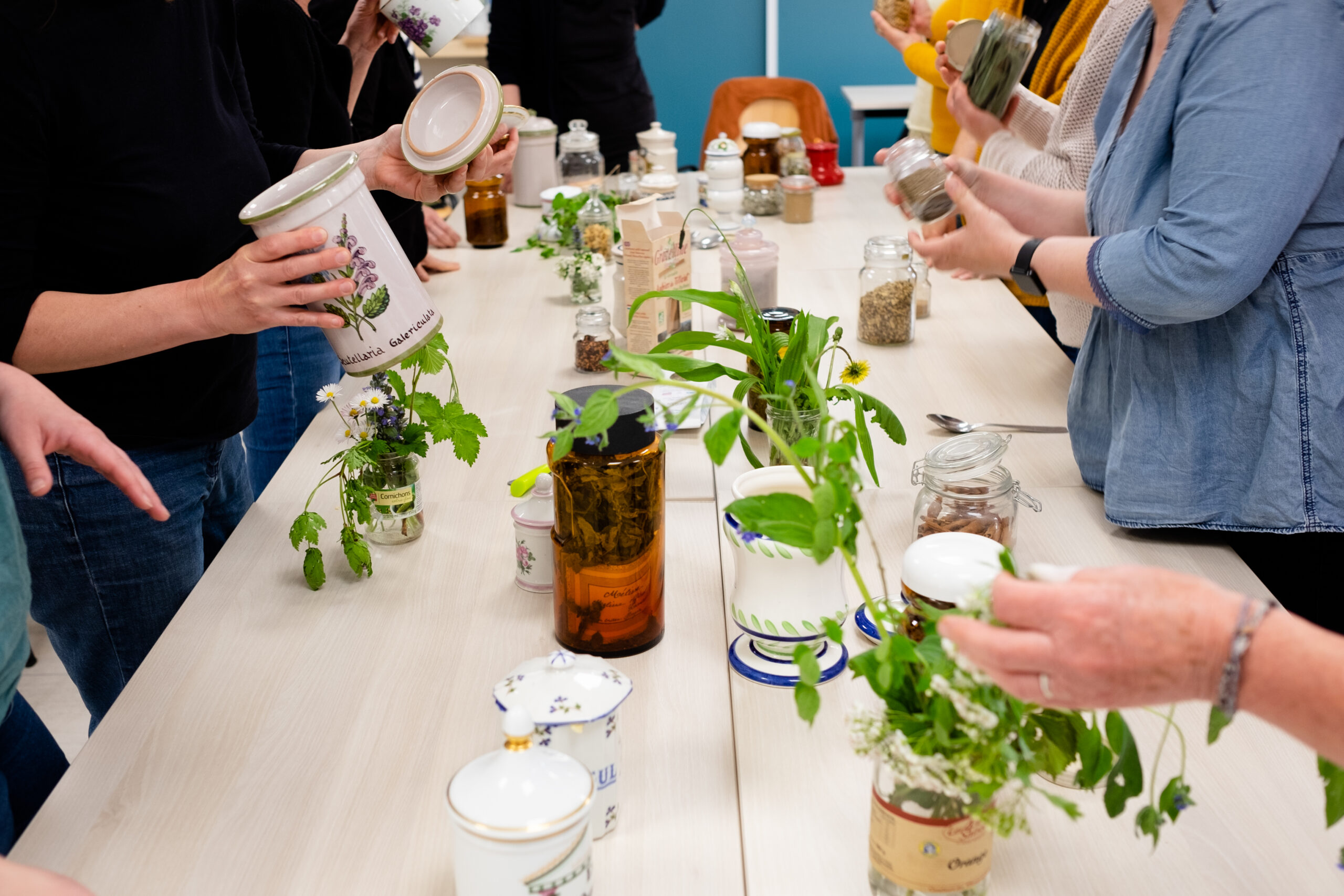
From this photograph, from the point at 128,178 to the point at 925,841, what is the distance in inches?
43.7

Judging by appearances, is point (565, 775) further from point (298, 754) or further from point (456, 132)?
point (456, 132)

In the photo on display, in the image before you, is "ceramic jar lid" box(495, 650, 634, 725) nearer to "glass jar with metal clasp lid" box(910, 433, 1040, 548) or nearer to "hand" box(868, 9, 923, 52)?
"glass jar with metal clasp lid" box(910, 433, 1040, 548)

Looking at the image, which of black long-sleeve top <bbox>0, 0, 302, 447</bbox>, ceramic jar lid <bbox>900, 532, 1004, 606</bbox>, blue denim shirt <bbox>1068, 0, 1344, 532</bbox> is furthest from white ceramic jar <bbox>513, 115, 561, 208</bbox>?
ceramic jar lid <bbox>900, 532, 1004, 606</bbox>

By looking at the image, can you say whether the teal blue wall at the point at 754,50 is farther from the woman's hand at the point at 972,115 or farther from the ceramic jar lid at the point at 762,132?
the woman's hand at the point at 972,115

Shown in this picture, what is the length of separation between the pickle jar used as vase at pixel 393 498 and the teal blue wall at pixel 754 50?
4.87m

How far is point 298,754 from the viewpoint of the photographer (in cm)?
94

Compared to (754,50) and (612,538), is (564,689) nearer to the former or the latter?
(612,538)

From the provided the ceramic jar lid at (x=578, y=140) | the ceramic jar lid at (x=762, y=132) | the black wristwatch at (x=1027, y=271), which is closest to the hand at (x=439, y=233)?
the ceramic jar lid at (x=578, y=140)

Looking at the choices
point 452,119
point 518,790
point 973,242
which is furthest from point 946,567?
point 452,119

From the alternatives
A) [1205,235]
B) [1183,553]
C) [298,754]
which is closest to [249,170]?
[298,754]

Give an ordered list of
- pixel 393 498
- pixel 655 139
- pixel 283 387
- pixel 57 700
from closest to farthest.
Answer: pixel 393 498
pixel 283 387
pixel 57 700
pixel 655 139

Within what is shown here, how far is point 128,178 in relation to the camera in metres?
1.21

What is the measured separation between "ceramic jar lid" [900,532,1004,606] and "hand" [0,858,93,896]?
2.22ft

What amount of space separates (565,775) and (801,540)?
0.22 metres
